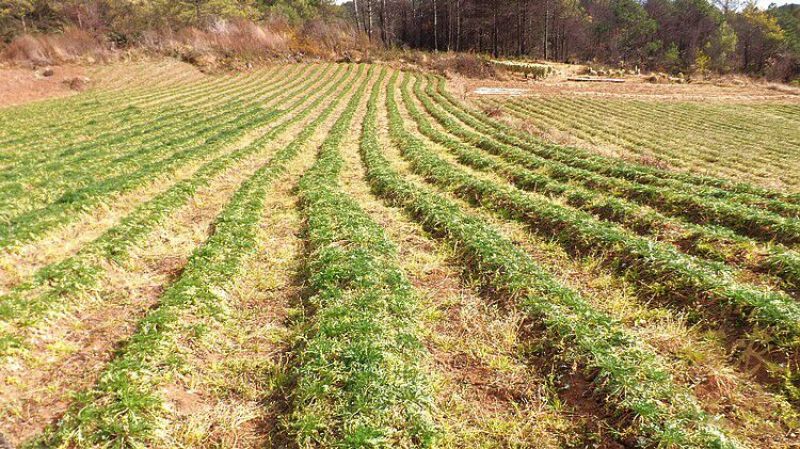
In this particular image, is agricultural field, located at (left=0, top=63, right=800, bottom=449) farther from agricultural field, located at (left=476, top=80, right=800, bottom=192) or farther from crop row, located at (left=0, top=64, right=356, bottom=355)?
agricultural field, located at (left=476, top=80, right=800, bottom=192)

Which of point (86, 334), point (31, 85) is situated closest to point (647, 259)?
point (86, 334)

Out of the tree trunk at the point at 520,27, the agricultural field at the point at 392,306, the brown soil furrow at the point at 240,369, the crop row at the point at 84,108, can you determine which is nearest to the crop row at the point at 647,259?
the agricultural field at the point at 392,306

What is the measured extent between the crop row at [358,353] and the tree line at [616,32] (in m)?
73.3

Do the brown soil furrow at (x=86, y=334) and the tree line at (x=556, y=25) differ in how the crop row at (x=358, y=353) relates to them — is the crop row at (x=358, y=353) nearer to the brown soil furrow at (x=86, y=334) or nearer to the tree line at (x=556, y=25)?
the brown soil furrow at (x=86, y=334)

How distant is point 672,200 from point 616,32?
340ft

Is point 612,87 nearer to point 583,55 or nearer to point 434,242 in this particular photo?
point 434,242

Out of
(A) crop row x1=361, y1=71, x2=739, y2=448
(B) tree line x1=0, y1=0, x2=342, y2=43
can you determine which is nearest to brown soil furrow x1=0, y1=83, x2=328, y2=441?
(A) crop row x1=361, y1=71, x2=739, y2=448

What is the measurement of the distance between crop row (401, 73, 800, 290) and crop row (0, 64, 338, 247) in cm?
1184

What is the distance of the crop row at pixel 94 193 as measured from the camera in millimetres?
9594

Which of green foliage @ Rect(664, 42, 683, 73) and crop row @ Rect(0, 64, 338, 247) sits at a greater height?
green foliage @ Rect(664, 42, 683, 73)

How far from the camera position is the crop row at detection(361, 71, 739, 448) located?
15.1 ft

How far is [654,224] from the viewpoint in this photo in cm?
1012

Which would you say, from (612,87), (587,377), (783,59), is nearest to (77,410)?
(587,377)

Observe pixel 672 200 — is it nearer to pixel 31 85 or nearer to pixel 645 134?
pixel 645 134
